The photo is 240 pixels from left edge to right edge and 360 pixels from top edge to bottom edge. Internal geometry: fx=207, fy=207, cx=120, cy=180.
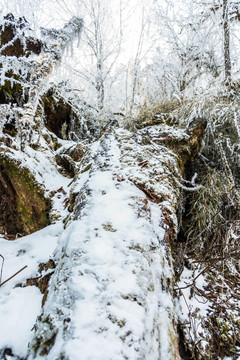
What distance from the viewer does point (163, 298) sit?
3.68ft

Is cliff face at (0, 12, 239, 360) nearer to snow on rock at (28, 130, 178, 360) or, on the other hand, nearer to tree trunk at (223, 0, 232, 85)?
snow on rock at (28, 130, 178, 360)

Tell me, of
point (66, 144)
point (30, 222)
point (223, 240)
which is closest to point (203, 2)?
point (66, 144)

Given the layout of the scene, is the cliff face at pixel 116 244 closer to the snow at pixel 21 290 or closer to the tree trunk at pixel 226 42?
the snow at pixel 21 290

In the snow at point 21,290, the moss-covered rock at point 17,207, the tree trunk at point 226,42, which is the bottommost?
the snow at point 21,290

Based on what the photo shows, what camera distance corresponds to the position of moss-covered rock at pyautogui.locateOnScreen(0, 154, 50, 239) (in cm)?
215

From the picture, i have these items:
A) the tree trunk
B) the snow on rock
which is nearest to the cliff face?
the snow on rock

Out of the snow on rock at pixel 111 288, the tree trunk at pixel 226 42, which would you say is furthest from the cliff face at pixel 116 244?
the tree trunk at pixel 226 42

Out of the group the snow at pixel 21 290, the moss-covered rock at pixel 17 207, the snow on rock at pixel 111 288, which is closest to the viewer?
the snow on rock at pixel 111 288

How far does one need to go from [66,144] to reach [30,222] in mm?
1697

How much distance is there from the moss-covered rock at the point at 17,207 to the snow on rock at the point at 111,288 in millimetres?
856

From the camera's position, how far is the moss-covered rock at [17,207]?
2.15 m

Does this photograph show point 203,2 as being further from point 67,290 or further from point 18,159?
point 67,290

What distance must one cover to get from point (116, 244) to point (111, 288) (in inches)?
9.9

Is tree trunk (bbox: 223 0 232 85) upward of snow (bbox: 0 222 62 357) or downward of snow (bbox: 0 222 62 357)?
upward
